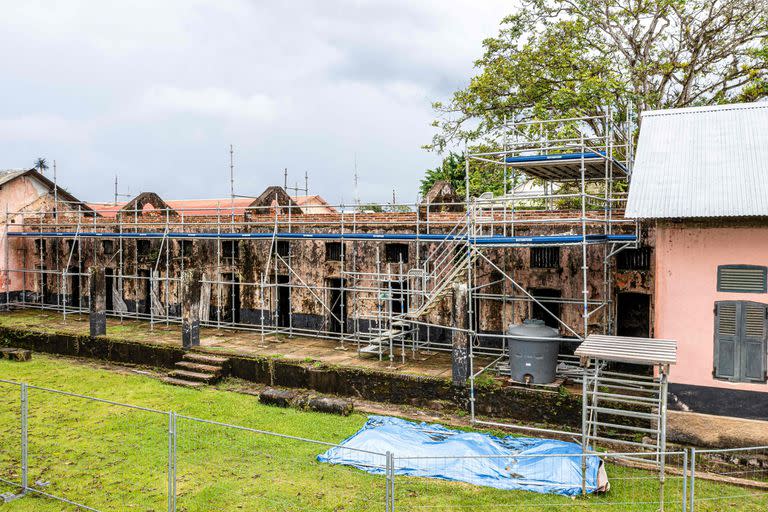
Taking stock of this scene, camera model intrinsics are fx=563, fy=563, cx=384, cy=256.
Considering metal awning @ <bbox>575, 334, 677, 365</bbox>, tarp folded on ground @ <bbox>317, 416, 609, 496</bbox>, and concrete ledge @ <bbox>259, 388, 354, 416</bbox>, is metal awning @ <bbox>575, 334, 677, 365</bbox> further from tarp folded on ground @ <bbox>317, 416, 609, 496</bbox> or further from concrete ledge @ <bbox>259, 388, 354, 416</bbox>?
concrete ledge @ <bbox>259, 388, 354, 416</bbox>

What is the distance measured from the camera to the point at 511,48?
64.1 feet

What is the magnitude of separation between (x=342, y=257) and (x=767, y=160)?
1110cm

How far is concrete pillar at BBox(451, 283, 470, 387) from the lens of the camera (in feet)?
42.2

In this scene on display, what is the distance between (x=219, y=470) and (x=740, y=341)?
969cm

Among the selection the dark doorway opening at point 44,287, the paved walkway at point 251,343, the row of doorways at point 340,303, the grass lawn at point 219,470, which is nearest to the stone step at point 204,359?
the paved walkway at point 251,343

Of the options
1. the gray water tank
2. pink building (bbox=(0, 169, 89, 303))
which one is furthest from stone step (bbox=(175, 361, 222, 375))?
pink building (bbox=(0, 169, 89, 303))

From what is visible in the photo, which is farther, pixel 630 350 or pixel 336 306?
pixel 336 306

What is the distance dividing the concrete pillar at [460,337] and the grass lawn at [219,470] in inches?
94.6

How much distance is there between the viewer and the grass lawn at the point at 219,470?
28.5 feet

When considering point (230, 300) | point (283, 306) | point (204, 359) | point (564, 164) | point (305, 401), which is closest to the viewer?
point (564, 164)

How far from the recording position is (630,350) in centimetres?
922

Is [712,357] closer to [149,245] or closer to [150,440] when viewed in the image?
[150,440]

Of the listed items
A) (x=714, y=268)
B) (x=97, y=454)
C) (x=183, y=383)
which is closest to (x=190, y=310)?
(x=183, y=383)

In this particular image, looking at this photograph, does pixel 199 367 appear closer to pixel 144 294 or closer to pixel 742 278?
pixel 144 294
